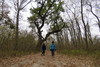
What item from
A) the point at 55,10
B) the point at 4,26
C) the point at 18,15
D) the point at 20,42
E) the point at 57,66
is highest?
the point at 55,10

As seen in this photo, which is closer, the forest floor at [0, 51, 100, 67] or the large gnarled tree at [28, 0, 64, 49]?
the forest floor at [0, 51, 100, 67]

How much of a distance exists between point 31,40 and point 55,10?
9.05 metres

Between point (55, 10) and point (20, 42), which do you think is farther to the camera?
point (55, 10)

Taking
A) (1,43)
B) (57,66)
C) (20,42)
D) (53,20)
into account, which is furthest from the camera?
(53,20)

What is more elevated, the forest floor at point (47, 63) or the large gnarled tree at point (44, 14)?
the large gnarled tree at point (44, 14)

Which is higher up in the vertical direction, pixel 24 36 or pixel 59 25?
pixel 59 25

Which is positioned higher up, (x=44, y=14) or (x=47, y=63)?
(x=44, y=14)

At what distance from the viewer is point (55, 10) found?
25.6 metres

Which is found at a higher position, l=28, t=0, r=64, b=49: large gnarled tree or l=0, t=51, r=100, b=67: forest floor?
l=28, t=0, r=64, b=49: large gnarled tree

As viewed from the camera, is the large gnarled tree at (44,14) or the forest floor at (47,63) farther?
the large gnarled tree at (44,14)

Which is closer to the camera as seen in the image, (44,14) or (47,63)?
(47,63)

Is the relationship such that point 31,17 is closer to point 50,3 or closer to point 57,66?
point 50,3

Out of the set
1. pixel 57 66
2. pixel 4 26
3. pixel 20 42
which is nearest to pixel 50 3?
pixel 20 42

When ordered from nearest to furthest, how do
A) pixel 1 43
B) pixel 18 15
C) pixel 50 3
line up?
pixel 1 43, pixel 18 15, pixel 50 3
